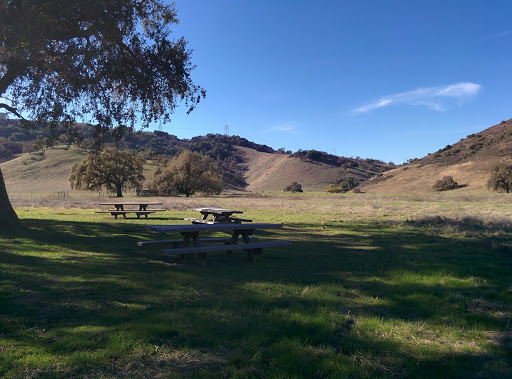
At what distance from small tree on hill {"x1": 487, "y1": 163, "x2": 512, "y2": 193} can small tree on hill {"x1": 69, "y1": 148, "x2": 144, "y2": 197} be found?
1944 inches

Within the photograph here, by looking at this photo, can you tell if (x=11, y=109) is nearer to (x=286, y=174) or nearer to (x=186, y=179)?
(x=186, y=179)

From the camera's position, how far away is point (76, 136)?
1282 cm

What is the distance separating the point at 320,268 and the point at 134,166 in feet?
158

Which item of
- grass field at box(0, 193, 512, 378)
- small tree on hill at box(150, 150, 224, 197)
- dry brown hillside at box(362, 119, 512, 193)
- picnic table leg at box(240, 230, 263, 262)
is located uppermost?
dry brown hillside at box(362, 119, 512, 193)

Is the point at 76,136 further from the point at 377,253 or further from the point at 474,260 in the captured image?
the point at 474,260

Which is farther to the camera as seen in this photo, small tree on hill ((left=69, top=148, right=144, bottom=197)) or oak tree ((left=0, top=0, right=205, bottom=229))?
small tree on hill ((left=69, top=148, right=144, bottom=197))

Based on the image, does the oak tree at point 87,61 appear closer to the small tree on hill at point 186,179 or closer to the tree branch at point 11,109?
the tree branch at point 11,109

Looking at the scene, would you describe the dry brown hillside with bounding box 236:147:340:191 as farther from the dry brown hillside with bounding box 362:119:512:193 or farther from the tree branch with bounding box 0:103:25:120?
the tree branch with bounding box 0:103:25:120

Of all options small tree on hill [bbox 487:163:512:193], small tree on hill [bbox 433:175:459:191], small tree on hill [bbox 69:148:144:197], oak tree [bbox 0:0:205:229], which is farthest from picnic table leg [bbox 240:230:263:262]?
small tree on hill [bbox 433:175:459:191]

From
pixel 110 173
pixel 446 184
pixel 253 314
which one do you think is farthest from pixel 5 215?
pixel 446 184

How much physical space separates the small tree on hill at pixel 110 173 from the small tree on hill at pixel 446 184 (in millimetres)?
50264

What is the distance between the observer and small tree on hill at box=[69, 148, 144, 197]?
47897 millimetres

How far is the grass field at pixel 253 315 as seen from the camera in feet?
10.1

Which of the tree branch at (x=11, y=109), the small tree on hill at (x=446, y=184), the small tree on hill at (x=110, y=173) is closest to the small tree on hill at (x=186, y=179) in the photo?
the small tree on hill at (x=110, y=173)
